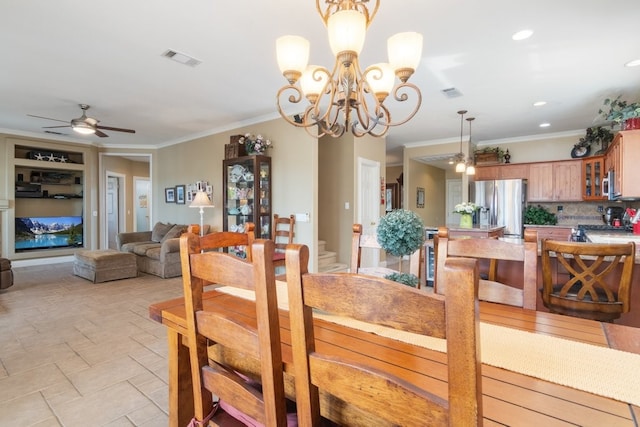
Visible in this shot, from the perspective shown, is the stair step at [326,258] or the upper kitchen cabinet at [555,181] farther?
the upper kitchen cabinet at [555,181]

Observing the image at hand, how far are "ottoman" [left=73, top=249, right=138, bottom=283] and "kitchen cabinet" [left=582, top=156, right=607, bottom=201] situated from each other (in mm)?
7952

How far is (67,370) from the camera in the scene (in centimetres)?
242

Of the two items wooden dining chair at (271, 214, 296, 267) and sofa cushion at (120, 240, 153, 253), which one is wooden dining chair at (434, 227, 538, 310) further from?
sofa cushion at (120, 240, 153, 253)

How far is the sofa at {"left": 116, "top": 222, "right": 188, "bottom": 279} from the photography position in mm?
5293

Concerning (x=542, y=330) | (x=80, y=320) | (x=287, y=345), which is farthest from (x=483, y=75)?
(x=80, y=320)

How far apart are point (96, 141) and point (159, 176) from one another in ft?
4.91

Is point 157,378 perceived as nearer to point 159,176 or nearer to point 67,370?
point 67,370

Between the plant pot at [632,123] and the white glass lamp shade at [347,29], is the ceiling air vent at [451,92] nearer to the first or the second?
the plant pot at [632,123]

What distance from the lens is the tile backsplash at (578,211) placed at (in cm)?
593

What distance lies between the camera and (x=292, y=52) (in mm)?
1933

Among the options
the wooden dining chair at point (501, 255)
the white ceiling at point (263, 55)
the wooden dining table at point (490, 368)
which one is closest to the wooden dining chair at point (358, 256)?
the wooden dining chair at point (501, 255)

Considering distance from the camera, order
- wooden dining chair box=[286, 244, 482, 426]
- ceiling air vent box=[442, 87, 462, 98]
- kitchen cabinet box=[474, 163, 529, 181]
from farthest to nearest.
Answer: kitchen cabinet box=[474, 163, 529, 181] → ceiling air vent box=[442, 87, 462, 98] → wooden dining chair box=[286, 244, 482, 426]

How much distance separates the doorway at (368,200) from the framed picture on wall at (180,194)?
390 cm

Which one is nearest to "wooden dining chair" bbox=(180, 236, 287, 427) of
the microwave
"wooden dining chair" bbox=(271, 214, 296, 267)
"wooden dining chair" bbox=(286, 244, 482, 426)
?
"wooden dining chair" bbox=(286, 244, 482, 426)
